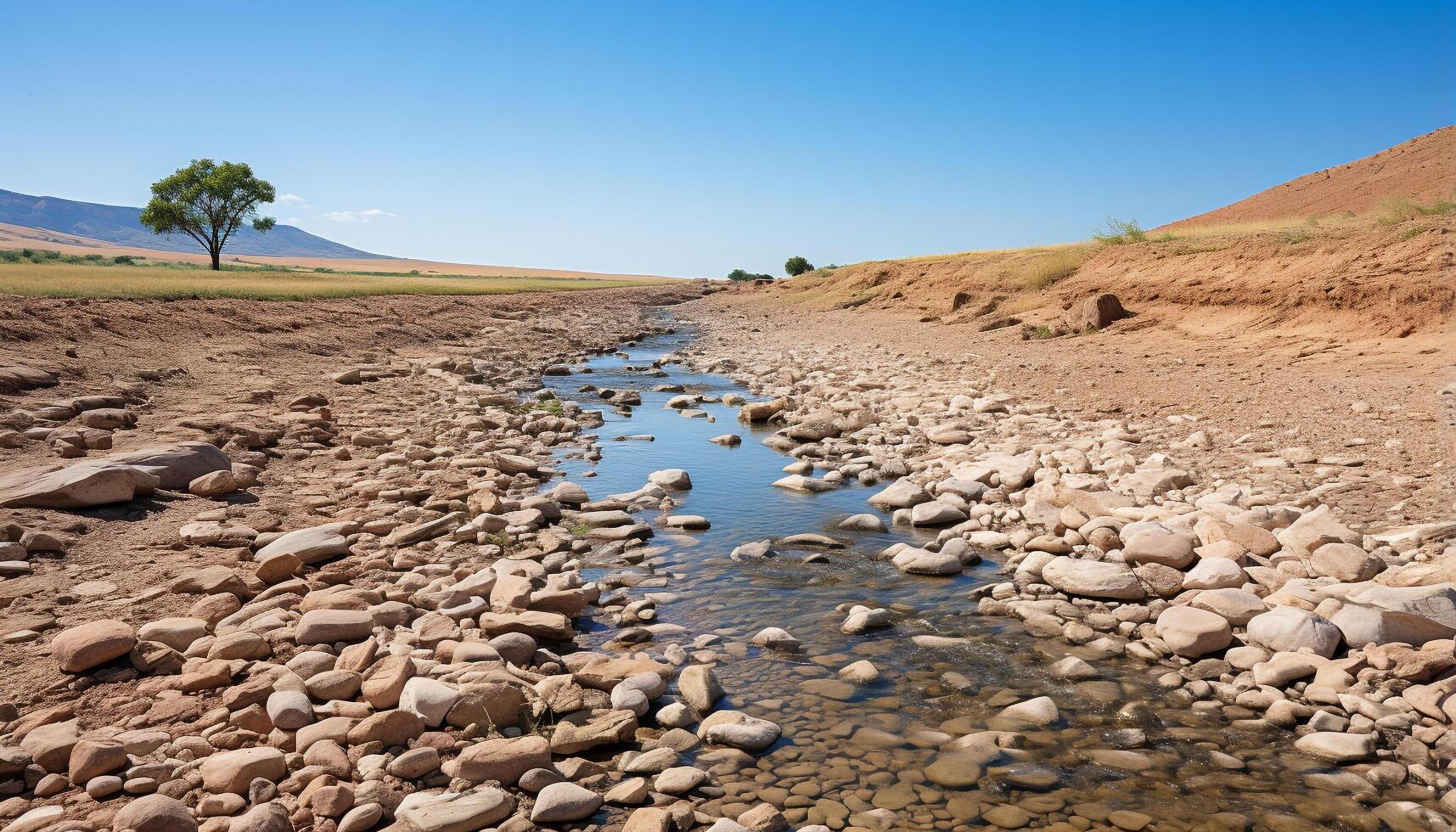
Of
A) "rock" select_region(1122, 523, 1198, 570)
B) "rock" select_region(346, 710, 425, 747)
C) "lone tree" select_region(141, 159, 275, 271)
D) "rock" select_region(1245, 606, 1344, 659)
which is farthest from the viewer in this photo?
"lone tree" select_region(141, 159, 275, 271)

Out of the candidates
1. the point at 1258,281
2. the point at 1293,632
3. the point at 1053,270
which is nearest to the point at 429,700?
the point at 1293,632

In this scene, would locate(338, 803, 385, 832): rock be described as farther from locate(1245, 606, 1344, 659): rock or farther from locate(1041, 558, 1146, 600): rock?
locate(1245, 606, 1344, 659): rock

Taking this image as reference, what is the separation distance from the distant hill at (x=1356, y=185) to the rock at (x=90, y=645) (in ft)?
116

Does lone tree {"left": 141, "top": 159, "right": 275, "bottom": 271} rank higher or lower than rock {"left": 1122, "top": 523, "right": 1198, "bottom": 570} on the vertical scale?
higher

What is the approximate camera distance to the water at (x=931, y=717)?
3580mm

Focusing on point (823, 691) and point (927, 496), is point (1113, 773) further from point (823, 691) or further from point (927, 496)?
point (927, 496)

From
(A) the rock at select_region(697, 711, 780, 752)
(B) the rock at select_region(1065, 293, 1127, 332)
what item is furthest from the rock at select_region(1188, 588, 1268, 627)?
(B) the rock at select_region(1065, 293, 1127, 332)

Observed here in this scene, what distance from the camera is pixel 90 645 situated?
414 centimetres

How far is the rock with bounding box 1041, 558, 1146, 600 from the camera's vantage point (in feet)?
18.9

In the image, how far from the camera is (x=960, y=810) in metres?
3.54

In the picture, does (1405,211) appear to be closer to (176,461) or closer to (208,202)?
(176,461)

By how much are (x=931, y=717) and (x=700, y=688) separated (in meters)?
1.30

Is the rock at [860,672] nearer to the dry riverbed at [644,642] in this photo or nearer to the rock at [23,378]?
the dry riverbed at [644,642]

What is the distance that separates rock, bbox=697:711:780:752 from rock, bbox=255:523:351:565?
3.60 m
